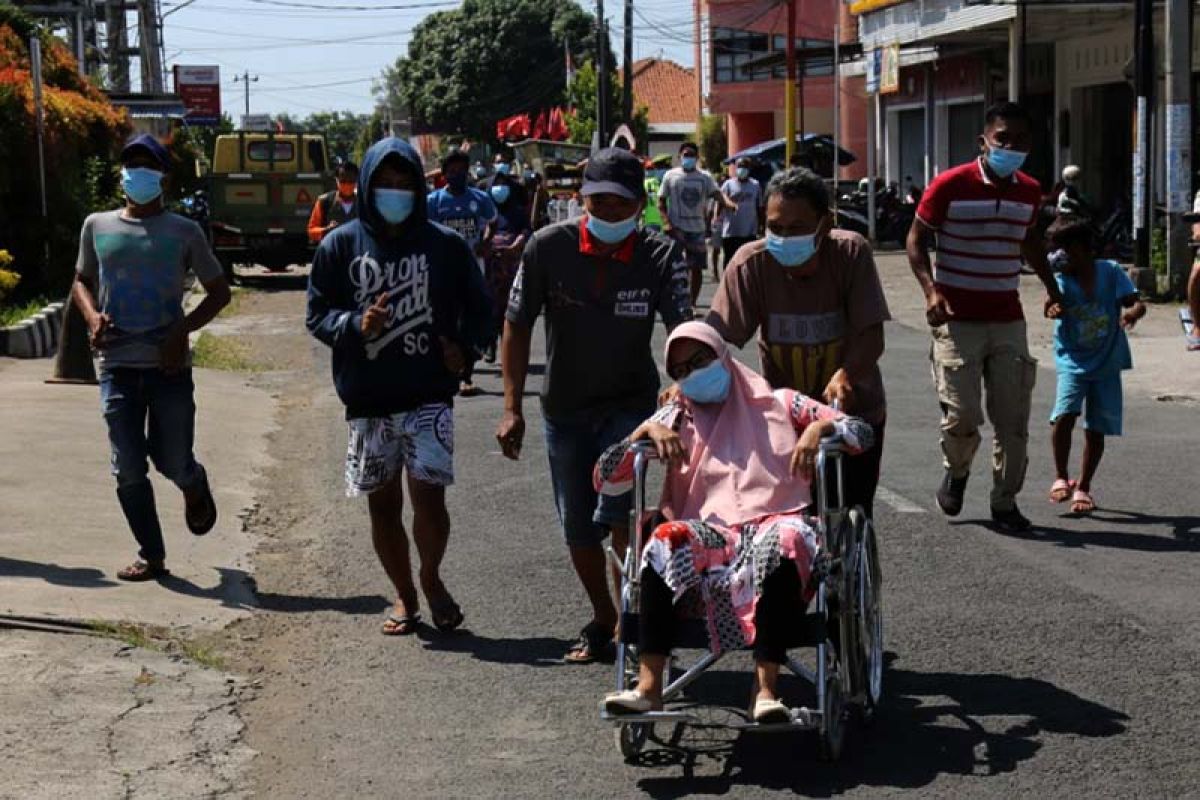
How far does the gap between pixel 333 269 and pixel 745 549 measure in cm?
232

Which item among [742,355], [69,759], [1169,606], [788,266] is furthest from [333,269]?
[742,355]

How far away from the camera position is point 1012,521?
9570 millimetres

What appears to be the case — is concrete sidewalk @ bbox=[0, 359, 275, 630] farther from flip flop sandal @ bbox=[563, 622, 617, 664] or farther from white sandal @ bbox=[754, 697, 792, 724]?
white sandal @ bbox=[754, 697, 792, 724]

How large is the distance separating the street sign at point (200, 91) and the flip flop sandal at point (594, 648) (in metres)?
50.8

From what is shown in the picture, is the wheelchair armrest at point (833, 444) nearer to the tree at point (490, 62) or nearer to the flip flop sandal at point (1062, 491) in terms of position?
the flip flop sandal at point (1062, 491)

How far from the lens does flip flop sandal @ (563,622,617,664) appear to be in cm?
719

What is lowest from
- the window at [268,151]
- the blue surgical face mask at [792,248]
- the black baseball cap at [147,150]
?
the blue surgical face mask at [792,248]

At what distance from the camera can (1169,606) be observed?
25.8ft

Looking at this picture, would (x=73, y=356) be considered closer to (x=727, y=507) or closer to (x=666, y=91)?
(x=727, y=507)

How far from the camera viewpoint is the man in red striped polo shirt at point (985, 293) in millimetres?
9375

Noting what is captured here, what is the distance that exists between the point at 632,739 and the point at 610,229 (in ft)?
6.02

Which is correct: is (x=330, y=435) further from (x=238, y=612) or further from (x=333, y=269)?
(x=333, y=269)

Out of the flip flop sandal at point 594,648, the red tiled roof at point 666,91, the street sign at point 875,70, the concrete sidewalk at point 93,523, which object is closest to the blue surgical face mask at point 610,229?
the flip flop sandal at point 594,648

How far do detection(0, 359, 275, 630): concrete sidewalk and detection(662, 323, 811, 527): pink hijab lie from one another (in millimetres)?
2597
